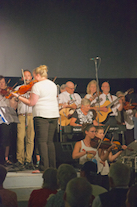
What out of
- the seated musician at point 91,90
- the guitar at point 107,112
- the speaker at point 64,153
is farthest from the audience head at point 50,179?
the seated musician at point 91,90

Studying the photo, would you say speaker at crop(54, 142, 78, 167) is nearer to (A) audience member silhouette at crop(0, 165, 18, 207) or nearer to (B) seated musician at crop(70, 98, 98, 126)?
(B) seated musician at crop(70, 98, 98, 126)

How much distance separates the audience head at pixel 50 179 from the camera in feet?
7.41

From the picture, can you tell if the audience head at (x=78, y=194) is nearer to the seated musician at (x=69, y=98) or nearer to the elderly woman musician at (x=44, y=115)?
the elderly woman musician at (x=44, y=115)

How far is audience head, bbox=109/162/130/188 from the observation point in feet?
6.97

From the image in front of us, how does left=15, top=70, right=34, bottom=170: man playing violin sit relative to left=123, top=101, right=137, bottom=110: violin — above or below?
below

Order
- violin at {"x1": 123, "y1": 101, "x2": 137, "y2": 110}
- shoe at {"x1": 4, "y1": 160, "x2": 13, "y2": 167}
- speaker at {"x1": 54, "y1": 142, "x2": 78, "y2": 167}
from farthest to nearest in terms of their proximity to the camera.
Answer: violin at {"x1": 123, "y1": 101, "x2": 137, "y2": 110}
shoe at {"x1": 4, "y1": 160, "x2": 13, "y2": 167}
speaker at {"x1": 54, "y1": 142, "x2": 78, "y2": 167}

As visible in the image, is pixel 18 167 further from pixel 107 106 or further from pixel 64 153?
pixel 107 106

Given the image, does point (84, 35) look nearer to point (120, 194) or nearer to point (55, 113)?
point (55, 113)

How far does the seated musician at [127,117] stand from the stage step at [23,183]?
1.67 metres

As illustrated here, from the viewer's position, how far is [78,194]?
6.29 feet

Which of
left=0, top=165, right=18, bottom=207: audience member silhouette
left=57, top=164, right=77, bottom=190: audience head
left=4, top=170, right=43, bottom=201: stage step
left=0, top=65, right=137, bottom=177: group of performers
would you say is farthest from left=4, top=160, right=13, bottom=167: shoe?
left=57, top=164, right=77, bottom=190: audience head

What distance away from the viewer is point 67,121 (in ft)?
13.1

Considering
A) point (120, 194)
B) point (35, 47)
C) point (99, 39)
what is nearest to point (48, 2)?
point (35, 47)

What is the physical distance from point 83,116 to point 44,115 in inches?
41.2
